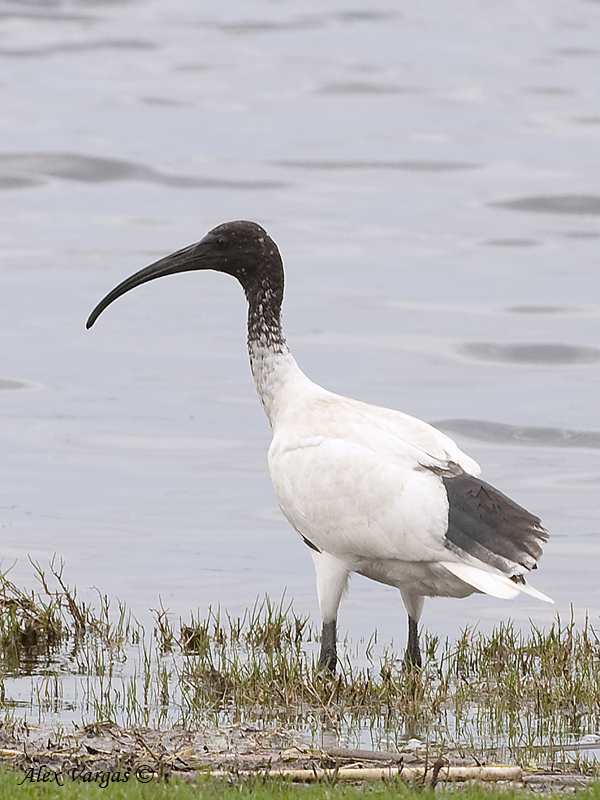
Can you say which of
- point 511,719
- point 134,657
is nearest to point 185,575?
point 134,657

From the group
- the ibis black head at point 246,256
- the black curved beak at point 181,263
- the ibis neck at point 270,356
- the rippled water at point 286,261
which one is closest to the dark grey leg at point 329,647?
the ibis neck at point 270,356

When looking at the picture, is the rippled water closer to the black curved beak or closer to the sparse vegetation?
the sparse vegetation

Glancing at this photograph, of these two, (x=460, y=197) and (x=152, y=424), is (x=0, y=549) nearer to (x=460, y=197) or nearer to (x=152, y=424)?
(x=152, y=424)

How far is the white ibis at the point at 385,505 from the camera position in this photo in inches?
327

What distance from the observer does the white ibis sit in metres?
8.30

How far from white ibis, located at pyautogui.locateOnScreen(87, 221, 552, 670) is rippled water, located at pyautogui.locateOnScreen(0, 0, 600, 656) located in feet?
9.05

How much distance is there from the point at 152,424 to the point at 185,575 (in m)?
7.59

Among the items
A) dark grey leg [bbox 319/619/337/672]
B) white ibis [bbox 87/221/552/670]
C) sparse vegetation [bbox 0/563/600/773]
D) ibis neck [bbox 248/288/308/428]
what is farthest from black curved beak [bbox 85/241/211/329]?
dark grey leg [bbox 319/619/337/672]

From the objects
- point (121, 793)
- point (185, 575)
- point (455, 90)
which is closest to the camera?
point (121, 793)

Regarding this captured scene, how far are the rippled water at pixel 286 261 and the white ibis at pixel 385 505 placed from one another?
2.76 m

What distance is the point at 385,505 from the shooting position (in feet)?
28.0

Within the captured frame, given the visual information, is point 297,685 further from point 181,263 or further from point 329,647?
point 181,263

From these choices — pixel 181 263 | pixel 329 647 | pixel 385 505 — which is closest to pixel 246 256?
pixel 181 263

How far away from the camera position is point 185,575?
13727 millimetres
